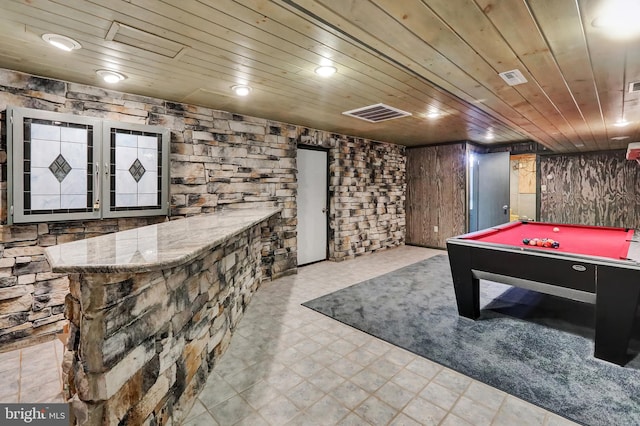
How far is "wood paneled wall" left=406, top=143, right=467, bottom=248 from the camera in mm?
6246

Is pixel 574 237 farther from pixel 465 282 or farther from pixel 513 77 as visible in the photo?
pixel 513 77

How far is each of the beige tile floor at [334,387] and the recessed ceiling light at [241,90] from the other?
222 centimetres

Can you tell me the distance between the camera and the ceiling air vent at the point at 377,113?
3572mm

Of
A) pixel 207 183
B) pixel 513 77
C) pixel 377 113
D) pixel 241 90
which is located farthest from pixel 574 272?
pixel 207 183

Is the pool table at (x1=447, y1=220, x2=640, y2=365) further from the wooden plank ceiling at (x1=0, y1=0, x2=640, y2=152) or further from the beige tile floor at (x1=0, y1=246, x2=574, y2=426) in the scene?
the wooden plank ceiling at (x1=0, y1=0, x2=640, y2=152)

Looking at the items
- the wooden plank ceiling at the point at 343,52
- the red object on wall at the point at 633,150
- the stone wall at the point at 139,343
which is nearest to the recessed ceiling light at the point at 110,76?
the wooden plank ceiling at the point at 343,52

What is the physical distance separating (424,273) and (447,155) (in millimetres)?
2929

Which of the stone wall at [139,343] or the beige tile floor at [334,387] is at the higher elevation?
the stone wall at [139,343]

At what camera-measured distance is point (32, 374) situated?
2.17m

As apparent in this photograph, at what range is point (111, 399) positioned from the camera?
1099 millimetres

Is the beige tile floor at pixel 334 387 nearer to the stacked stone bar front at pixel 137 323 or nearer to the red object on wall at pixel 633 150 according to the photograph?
the stacked stone bar front at pixel 137 323

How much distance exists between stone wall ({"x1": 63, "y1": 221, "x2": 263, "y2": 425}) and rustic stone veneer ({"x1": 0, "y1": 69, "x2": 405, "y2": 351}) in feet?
5.54

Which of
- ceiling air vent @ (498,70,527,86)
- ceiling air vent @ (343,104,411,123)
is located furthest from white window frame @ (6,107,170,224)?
ceiling air vent @ (498,70,527,86)

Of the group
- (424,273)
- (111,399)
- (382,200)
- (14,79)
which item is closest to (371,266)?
(424,273)
